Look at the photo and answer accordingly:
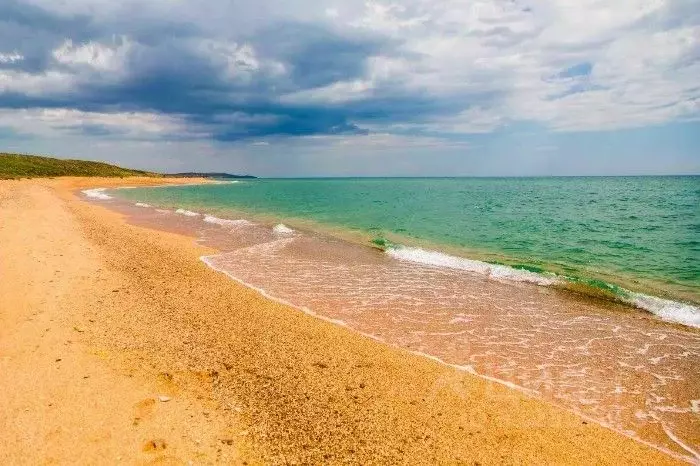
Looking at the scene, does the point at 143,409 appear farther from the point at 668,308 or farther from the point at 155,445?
the point at 668,308

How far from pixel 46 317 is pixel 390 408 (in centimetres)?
702

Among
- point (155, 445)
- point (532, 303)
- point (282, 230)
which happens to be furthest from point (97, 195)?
point (155, 445)

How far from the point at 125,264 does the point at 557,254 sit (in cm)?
1790

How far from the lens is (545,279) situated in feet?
48.4

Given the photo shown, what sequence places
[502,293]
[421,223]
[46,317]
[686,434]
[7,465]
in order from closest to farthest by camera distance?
[7,465] → [686,434] → [46,317] → [502,293] → [421,223]

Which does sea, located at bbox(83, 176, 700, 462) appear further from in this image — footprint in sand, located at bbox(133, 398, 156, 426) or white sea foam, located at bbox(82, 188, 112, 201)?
white sea foam, located at bbox(82, 188, 112, 201)

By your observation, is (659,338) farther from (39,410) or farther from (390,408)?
(39,410)

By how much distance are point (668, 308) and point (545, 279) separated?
12.1 feet

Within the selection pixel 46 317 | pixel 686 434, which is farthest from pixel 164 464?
pixel 686 434

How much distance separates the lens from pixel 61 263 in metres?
13.2

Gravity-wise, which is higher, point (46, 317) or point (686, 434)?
point (46, 317)

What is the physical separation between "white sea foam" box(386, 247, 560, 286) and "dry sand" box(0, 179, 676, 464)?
8.16m

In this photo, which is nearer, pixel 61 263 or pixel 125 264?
pixel 61 263

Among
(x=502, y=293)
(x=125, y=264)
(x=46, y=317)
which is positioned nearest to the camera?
(x=46, y=317)
